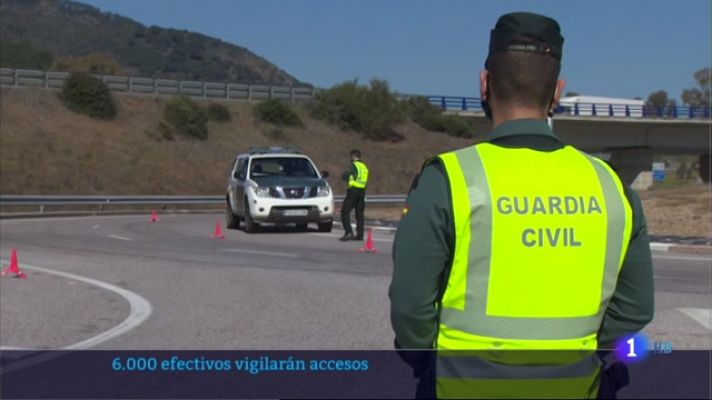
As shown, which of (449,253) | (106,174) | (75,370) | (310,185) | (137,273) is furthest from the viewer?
(106,174)

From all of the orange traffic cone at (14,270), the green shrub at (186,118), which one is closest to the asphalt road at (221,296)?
the orange traffic cone at (14,270)

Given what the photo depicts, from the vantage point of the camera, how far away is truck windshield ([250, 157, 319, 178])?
81.5 ft

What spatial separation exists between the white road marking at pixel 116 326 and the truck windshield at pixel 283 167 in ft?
31.8

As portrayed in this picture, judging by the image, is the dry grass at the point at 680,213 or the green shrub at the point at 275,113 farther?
the green shrub at the point at 275,113

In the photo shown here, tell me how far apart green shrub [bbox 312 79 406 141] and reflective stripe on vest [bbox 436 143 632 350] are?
65175 millimetres

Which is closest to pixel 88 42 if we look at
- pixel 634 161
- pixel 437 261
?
pixel 634 161

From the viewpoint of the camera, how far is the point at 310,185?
24.1m

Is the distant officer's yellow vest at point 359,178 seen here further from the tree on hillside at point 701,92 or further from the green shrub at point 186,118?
the tree on hillside at point 701,92

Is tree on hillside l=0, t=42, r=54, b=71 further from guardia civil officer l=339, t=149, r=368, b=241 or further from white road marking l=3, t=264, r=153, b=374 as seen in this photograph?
white road marking l=3, t=264, r=153, b=374

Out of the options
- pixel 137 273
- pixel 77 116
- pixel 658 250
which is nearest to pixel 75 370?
pixel 137 273

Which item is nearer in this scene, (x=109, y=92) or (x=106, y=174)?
(x=106, y=174)

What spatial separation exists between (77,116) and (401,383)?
52.7 metres

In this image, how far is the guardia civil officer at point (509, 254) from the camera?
2756 millimetres

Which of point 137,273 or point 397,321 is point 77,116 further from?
point 397,321
